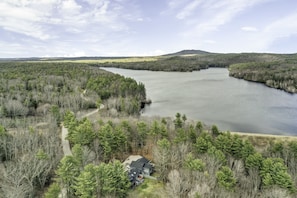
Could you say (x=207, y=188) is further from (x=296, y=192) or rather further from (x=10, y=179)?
(x=10, y=179)

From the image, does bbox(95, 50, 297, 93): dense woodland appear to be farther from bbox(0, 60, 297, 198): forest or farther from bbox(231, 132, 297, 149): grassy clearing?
bbox(0, 60, 297, 198): forest

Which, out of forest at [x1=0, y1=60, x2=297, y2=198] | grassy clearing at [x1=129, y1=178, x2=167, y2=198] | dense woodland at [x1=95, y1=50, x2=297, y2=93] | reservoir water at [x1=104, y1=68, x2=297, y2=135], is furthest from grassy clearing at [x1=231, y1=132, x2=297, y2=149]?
dense woodland at [x1=95, y1=50, x2=297, y2=93]

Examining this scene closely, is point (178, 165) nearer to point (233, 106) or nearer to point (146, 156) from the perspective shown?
point (146, 156)

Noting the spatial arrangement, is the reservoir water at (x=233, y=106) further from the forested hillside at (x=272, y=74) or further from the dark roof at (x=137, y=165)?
the dark roof at (x=137, y=165)

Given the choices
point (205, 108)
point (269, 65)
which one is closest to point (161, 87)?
point (205, 108)

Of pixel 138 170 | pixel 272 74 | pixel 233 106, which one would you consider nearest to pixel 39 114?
pixel 138 170

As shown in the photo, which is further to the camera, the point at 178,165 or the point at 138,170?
the point at 178,165
